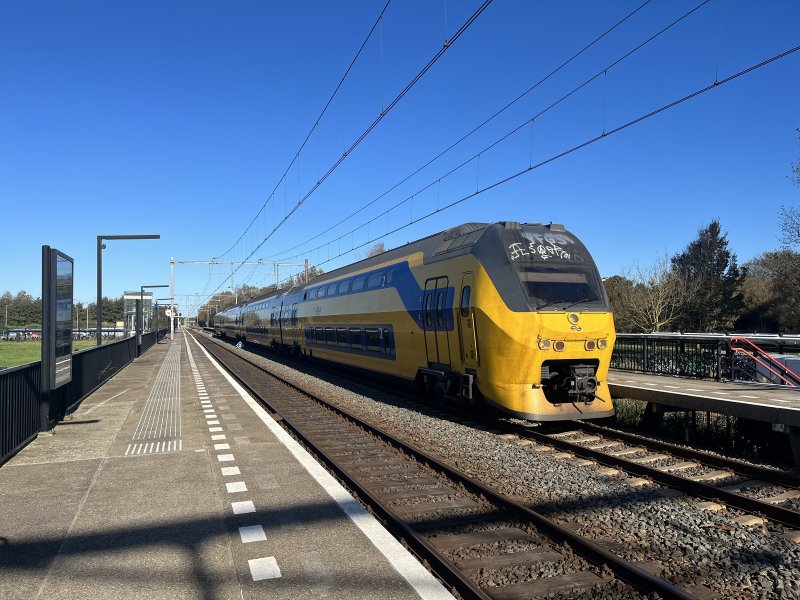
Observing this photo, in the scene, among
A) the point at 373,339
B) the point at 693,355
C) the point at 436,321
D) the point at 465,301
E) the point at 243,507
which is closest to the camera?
the point at 243,507

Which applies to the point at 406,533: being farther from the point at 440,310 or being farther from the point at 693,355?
the point at 693,355

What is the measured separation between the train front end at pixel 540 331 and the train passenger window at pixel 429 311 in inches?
88.4

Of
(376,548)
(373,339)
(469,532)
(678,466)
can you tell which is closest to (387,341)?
(373,339)

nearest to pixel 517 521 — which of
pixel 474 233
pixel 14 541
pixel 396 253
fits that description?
pixel 14 541

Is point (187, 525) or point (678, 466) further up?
point (187, 525)

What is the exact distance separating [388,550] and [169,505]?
262 cm

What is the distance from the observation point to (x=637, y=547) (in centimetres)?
Result: 527

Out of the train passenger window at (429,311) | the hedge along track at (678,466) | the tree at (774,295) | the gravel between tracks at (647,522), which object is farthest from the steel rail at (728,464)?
the tree at (774,295)

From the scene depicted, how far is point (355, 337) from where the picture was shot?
729 inches

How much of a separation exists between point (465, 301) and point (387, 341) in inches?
186

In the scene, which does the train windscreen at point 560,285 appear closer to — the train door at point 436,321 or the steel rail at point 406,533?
the train door at point 436,321

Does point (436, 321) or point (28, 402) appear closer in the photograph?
point (28, 402)

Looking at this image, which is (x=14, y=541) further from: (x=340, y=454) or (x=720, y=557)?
(x=720, y=557)

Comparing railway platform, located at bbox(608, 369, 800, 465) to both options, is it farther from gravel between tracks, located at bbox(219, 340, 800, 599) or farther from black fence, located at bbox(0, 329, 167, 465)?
black fence, located at bbox(0, 329, 167, 465)
